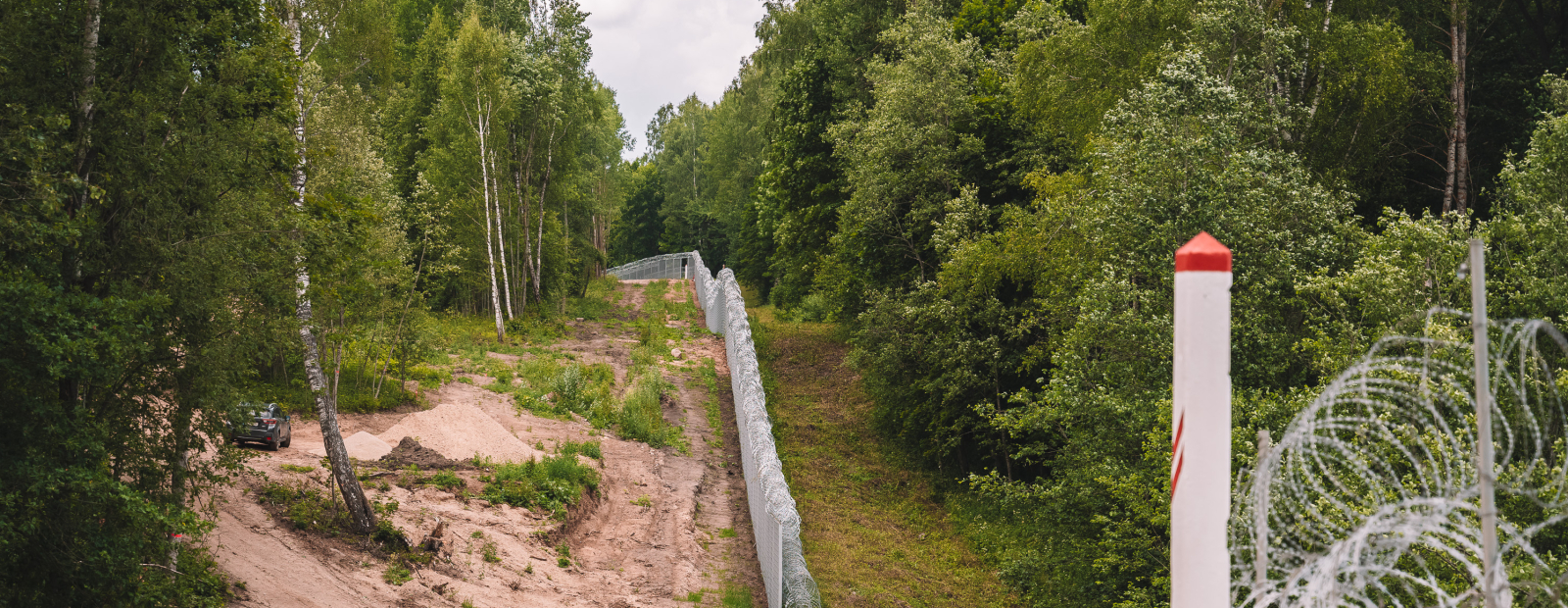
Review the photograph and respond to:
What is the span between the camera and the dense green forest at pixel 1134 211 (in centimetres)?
1380

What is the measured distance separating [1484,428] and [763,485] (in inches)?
659

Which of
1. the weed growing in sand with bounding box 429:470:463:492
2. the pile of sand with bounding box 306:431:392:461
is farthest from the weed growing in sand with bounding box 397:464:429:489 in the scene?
the pile of sand with bounding box 306:431:392:461

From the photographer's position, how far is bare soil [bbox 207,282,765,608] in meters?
14.7

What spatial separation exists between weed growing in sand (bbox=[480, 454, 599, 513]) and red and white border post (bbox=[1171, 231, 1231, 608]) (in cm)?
1836

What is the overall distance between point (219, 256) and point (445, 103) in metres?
30.7

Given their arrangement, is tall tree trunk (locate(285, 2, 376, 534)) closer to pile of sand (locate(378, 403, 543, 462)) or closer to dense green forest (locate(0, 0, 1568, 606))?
dense green forest (locate(0, 0, 1568, 606))

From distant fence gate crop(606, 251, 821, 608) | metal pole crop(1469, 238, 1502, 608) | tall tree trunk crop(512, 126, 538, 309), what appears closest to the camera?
metal pole crop(1469, 238, 1502, 608)

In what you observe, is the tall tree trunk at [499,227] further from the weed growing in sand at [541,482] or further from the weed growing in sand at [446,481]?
the weed growing in sand at [446,481]

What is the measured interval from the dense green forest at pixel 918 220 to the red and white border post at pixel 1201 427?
264 cm

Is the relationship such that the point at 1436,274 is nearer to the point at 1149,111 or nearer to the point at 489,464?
the point at 1149,111

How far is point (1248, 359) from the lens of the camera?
1459 centimetres

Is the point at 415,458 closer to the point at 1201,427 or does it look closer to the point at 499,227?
the point at 499,227

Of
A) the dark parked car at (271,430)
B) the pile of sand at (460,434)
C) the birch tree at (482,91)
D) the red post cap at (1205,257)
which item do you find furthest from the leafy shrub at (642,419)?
the red post cap at (1205,257)

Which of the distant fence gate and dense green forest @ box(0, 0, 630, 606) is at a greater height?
dense green forest @ box(0, 0, 630, 606)
